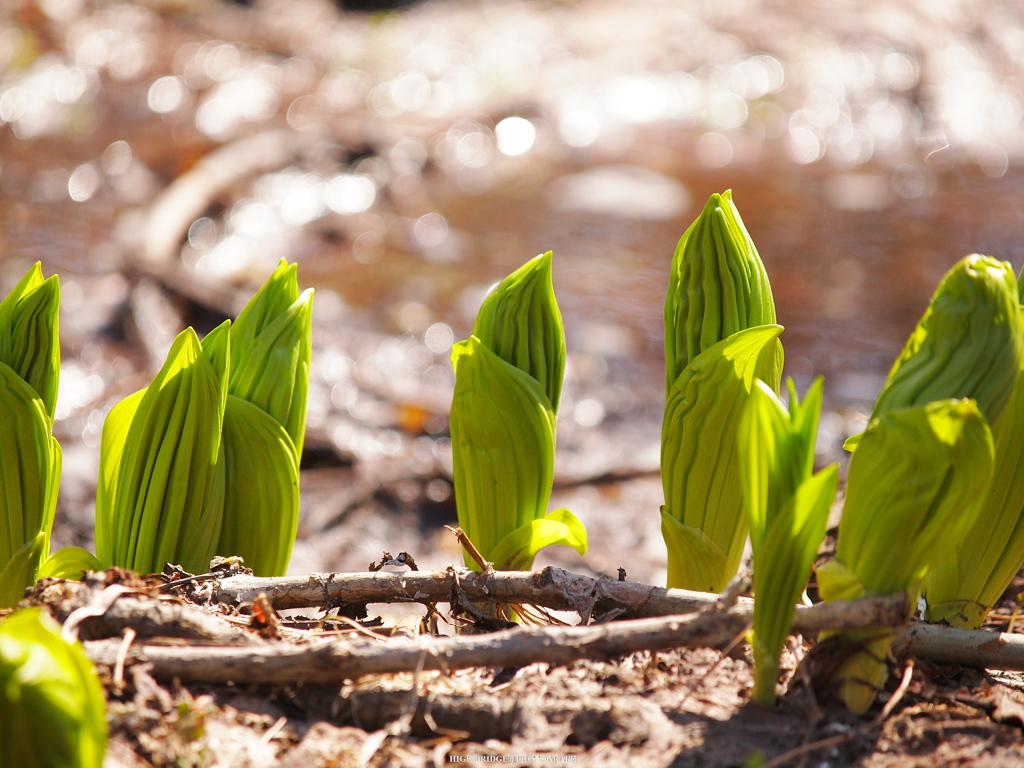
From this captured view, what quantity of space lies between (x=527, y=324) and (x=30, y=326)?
0.89 m

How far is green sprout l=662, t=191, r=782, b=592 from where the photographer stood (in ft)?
5.52

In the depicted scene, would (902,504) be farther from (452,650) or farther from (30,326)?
(30,326)

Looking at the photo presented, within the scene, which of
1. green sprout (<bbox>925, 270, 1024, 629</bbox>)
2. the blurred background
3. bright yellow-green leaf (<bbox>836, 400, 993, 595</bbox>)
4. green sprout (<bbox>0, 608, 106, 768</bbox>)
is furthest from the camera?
the blurred background

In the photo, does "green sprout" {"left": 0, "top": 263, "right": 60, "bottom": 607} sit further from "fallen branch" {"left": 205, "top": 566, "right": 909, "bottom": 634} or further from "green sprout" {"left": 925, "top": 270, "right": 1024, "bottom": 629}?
"green sprout" {"left": 925, "top": 270, "right": 1024, "bottom": 629}

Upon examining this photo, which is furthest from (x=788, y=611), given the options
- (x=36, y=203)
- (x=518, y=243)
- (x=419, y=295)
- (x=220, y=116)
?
(x=220, y=116)

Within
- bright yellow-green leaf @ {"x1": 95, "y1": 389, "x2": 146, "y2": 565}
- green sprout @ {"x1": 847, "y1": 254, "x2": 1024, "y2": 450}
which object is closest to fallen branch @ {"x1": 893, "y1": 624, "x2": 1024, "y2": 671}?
green sprout @ {"x1": 847, "y1": 254, "x2": 1024, "y2": 450}

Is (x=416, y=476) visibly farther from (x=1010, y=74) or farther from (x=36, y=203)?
(x=1010, y=74)

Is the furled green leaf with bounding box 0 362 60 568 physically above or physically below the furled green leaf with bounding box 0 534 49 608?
above

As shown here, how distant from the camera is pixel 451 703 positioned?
4.81ft

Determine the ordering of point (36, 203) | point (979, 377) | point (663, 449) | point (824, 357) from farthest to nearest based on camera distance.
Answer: point (36, 203) < point (824, 357) < point (663, 449) < point (979, 377)

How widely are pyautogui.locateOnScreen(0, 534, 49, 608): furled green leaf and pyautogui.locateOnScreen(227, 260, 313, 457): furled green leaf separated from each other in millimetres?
469

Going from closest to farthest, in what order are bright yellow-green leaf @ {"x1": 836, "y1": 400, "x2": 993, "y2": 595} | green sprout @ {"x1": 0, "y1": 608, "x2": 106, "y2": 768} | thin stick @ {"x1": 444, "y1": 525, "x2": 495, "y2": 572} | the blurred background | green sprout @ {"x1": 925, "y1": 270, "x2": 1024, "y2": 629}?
green sprout @ {"x1": 0, "y1": 608, "x2": 106, "y2": 768} → bright yellow-green leaf @ {"x1": 836, "y1": 400, "x2": 993, "y2": 595} → green sprout @ {"x1": 925, "y1": 270, "x2": 1024, "y2": 629} → thin stick @ {"x1": 444, "y1": 525, "x2": 495, "y2": 572} → the blurred background

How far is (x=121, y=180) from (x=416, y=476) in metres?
4.29

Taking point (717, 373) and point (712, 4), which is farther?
point (712, 4)
